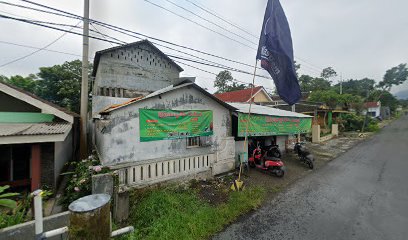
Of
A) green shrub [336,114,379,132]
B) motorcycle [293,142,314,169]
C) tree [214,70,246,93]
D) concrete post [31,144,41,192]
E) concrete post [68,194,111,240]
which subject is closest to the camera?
concrete post [68,194,111,240]

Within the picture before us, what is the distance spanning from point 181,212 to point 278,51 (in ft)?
19.7

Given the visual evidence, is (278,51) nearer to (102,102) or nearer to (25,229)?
(25,229)

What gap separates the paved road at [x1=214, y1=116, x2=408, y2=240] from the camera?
→ 448cm

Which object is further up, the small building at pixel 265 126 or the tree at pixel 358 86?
the tree at pixel 358 86

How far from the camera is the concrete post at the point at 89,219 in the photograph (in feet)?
8.32

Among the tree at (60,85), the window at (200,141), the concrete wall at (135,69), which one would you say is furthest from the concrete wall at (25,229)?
the tree at (60,85)

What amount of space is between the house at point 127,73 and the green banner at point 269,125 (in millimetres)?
6103

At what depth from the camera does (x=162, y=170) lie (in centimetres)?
650

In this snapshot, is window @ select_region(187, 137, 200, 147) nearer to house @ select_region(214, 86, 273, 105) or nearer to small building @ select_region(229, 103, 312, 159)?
small building @ select_region(229, 103, 312, 159)

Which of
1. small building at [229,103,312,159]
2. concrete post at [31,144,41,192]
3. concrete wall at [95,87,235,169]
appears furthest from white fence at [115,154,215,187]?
concrete post at [31,144,41,192]

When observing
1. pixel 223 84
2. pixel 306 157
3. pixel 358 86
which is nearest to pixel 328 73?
pixel 358 86

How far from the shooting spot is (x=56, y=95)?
22797mm

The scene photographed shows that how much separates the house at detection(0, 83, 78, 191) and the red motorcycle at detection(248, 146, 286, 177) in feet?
25.6

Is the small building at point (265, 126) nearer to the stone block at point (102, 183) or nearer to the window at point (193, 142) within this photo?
the window at point (193, 142)
